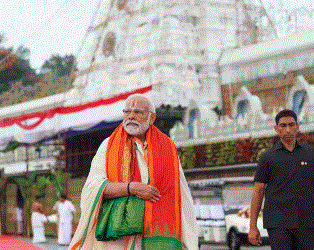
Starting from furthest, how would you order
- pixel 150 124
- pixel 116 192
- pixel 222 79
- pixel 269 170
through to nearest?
pixel 222 79, pixel 269 170, pixel 150 124, pixel 116 192

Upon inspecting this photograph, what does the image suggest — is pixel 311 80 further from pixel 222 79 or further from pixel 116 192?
pixel 116 192

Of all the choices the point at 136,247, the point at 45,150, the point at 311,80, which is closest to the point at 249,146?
the point at 311,80

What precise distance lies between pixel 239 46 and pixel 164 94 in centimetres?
427

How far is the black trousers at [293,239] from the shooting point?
5.32m

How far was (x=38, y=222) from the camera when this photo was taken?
25031mm

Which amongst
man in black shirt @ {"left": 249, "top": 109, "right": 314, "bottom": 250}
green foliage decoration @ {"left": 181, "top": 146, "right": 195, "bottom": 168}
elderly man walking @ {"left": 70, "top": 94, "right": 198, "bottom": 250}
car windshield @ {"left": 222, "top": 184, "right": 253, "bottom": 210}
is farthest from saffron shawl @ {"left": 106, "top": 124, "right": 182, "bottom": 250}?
green foliage decoration @ {"left": 181, "top": 146, "right": 195, "bottom": 168}

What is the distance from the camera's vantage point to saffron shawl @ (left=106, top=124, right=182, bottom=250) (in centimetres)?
438

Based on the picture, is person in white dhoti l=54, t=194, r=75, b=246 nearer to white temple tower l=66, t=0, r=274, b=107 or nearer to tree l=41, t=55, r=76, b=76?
white temple tower l=66, t=0, r=274, b=107

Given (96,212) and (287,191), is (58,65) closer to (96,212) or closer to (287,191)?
(287,191)

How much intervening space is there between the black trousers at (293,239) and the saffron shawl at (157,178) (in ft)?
3.89

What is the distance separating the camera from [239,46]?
2658 cm

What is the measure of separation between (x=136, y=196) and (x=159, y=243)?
0.31 m

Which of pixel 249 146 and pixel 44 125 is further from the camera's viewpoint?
pixel 44 125

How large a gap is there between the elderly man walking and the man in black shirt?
1047mm
